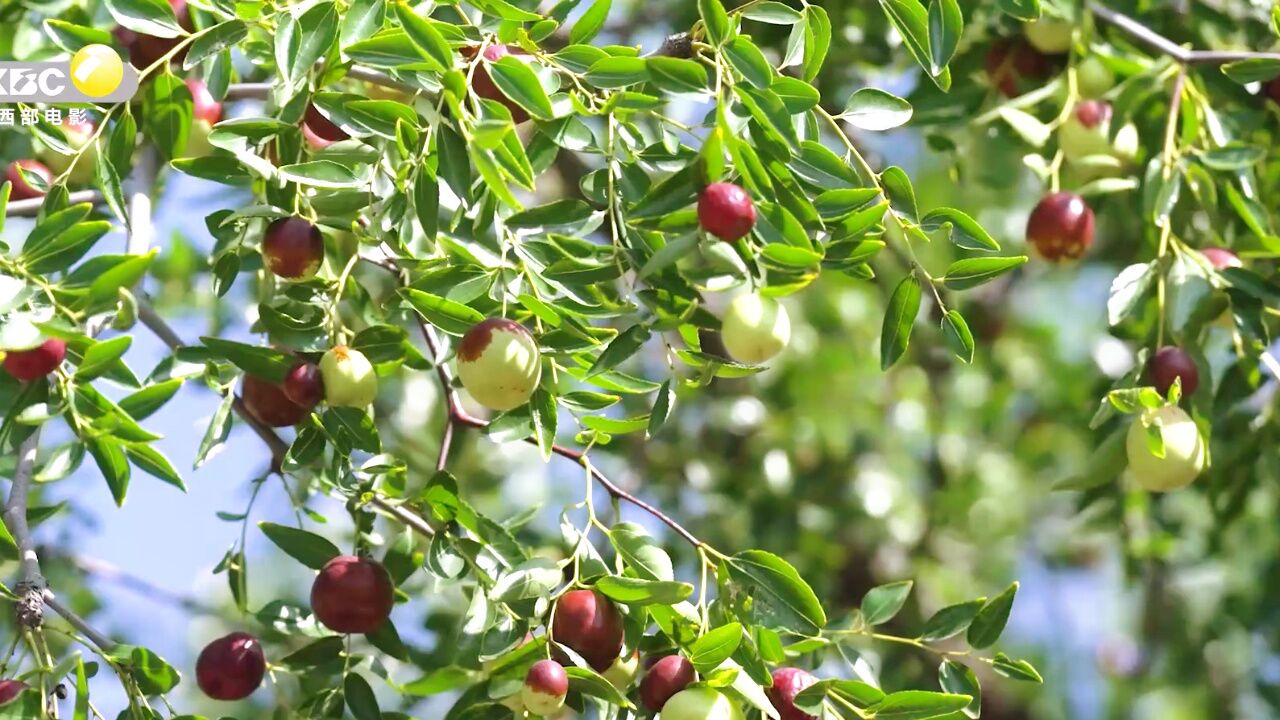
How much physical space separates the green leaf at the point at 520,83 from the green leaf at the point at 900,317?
1.35 ft

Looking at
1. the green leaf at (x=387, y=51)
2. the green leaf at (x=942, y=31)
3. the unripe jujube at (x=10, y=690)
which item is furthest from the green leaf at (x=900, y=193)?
the unripe jujube at (x=10, y=690)

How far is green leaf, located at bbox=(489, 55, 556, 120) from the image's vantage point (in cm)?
132

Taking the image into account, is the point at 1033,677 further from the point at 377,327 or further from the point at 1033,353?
the point at 1033,353

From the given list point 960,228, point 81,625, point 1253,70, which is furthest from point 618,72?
point 1253,70

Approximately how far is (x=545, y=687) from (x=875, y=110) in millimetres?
654

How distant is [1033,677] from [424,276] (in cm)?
70

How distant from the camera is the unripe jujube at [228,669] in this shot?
66.3 inches

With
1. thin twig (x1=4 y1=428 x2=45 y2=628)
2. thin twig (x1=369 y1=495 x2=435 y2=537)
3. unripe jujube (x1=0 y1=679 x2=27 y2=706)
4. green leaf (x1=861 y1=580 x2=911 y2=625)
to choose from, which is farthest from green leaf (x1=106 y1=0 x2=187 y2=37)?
green leaf (x1=861 y1=580 x2=911 y2=625)

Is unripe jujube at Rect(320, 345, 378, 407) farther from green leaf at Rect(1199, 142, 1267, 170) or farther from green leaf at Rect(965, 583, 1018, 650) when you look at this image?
green leaf at Rect(1199, 142, 1267, 170)

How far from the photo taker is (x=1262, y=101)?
2.21 metres

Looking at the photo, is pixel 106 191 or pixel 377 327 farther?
pixel 377 327

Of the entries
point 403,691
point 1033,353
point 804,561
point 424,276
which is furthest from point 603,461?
point 424,276

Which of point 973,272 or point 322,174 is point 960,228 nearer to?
point 973,272

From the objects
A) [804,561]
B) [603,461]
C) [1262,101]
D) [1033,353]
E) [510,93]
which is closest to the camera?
[510,93]
